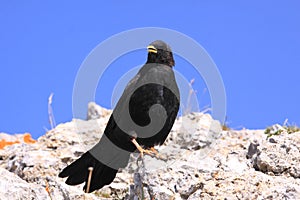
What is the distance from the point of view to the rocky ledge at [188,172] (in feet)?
18.2

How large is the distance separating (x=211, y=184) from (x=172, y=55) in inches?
126

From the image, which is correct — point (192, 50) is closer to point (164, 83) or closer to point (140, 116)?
point (164, 83)

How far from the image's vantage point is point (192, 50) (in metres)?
8.39

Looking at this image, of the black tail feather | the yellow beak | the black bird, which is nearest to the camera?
the black tail feather

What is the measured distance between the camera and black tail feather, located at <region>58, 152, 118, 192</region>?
25.5ft

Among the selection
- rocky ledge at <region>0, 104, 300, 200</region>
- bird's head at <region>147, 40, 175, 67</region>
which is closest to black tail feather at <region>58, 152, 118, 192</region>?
rocky ledge at <region>0, 104, 300, 200</region>

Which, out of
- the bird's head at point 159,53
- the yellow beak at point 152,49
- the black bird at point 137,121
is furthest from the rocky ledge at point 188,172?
the yellow beak at point 152,49

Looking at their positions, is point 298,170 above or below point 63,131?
below

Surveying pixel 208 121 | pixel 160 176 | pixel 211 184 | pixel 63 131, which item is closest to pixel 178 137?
pixel 208 121

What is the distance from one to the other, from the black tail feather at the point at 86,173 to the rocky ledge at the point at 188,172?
19cm

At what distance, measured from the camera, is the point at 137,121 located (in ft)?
26.3

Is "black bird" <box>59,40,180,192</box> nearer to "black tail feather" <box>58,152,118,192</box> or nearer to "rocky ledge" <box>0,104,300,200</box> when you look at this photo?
"black tail feather" <box>58,152,118,192</box>

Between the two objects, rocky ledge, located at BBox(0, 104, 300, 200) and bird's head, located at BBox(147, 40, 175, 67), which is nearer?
rocky ledge, located at BBox(0, 104, 300, 200)

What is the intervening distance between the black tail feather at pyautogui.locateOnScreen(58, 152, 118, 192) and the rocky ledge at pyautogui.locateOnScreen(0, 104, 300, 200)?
0.19 metres
